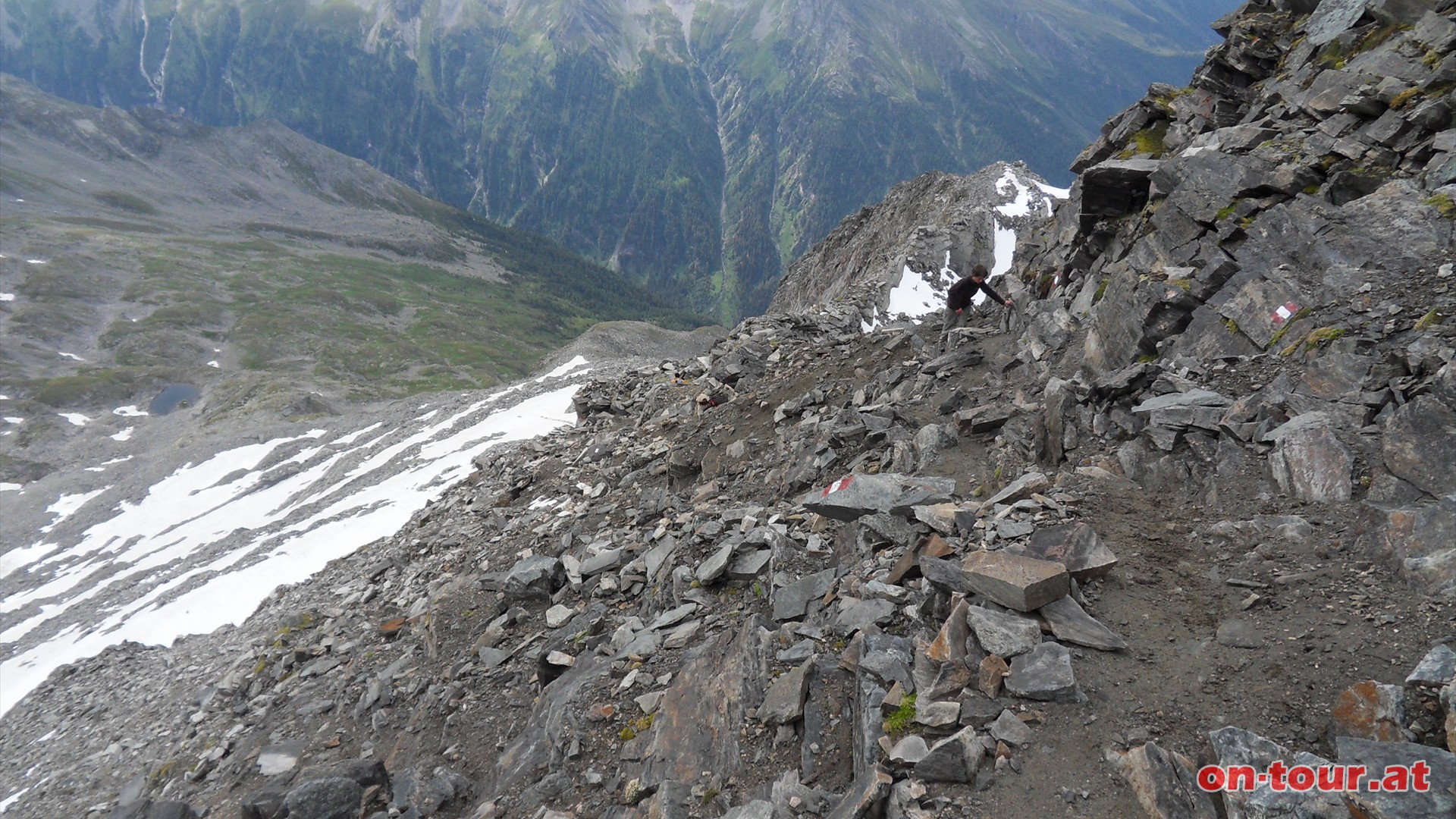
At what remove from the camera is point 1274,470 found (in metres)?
9.78

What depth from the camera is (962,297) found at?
70.3 ft

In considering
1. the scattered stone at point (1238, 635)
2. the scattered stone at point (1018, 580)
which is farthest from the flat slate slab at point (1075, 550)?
the scattered stone at point (1238, 635)

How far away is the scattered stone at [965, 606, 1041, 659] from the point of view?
25.2 feet

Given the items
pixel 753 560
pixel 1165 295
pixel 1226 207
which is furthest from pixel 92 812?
pixel 1226 207

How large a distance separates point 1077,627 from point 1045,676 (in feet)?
3.19

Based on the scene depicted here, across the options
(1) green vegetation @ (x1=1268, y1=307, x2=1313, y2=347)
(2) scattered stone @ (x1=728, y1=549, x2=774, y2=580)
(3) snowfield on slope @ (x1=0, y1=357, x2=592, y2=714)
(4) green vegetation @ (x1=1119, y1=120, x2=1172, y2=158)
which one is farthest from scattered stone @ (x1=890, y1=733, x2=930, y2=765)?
(3) snowfield on slope @ (x1=0, y1=357, x2=592, y2=714)

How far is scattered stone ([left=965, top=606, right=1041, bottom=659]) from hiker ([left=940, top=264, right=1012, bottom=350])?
13.7m

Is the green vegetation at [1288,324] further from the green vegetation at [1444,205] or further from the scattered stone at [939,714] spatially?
the scattered stone at [939,714]

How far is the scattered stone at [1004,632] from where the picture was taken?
303 inches

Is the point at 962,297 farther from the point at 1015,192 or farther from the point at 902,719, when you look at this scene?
the point at 1015,192

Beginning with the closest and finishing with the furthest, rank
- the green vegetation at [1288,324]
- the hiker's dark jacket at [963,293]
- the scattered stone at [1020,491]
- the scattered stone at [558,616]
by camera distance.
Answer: the scattered stone at [1020,491], the green vegetation at [1288,324], the scattered stone at [558,616], the hiker's dark jacket at [963,293]

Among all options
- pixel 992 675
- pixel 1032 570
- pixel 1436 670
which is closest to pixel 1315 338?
pixel 1436 670

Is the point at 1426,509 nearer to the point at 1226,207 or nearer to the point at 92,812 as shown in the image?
the point at 1226,207

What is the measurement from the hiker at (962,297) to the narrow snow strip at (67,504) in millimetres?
95827
